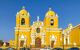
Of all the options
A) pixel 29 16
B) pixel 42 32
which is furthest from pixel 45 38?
pixel 29 16

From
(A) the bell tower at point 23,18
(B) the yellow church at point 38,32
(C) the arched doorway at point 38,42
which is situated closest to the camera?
(B) the yellow church at point 38,32

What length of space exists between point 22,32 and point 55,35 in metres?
8.35

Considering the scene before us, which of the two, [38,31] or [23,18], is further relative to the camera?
[23,18]

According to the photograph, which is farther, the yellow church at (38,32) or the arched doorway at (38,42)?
the arched doorway at (38,42)

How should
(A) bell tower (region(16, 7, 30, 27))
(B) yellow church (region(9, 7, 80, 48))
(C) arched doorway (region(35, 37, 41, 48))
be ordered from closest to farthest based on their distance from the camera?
(B) yellow church (region(9, 7, 80, 48))
(A) bell tower (region(16, 7, 30, 27))
(C) arched doorway (region(35, 37, 41, 48))

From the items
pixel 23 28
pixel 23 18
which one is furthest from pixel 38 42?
pixel 23 18

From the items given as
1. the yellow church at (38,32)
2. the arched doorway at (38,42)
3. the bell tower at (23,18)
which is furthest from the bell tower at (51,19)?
the bell tower at (23,18)

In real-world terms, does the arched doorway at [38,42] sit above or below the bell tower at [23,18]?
below

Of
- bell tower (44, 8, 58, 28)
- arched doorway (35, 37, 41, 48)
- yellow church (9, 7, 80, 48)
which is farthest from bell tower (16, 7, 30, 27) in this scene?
bell tower (44, 8, 58, 28)

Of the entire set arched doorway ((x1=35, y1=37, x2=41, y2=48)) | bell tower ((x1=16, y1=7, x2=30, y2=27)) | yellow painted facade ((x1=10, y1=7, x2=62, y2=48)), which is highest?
bell tower ((x1=16, y1=7, x2=30, y2=27))

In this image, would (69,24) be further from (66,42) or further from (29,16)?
(29,16)

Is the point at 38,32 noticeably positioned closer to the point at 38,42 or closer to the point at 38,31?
the point at 38,31

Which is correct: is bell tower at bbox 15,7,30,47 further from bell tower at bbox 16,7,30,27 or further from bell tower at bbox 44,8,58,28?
bell tower at bbox 44,8,58,28

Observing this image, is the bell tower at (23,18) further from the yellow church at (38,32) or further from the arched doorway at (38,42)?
the arched doorway at (38,42)
